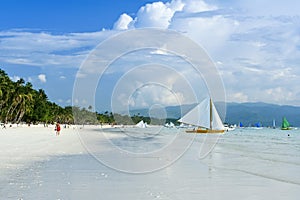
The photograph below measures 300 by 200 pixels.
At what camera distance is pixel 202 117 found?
71.8 meters

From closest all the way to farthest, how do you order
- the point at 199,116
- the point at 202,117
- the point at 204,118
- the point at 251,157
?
1. the point at 251,157
2. the point at 199,116
3. the point at 202,117
4. the point at 204,118

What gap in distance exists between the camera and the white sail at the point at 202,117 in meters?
70.6

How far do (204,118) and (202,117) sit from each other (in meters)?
0.51

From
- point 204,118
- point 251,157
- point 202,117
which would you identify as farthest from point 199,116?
point 251,157

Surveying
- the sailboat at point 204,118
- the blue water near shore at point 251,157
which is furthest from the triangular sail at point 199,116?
the blue water near shore at point 251,157

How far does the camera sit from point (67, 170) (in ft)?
43.1

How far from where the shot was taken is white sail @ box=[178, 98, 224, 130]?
232 feet

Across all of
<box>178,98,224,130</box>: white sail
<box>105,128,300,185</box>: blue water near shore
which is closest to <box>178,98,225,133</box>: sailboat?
<box>178,98,224,130</box>: white sail

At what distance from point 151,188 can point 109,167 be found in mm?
4665

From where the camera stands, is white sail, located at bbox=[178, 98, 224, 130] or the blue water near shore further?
white sail, located at bbox=[178, 98, 224, 130]

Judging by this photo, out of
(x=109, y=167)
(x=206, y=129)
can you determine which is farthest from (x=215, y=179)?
(x=206, y=129)

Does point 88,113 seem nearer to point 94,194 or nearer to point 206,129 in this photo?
point 206,129

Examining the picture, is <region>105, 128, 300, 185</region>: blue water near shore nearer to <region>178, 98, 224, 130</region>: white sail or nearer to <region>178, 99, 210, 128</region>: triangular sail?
<region>178, 99, 210, 128</region>: triangular sail

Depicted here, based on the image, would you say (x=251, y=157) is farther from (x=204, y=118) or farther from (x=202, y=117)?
(x=204, y=118)
